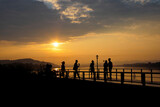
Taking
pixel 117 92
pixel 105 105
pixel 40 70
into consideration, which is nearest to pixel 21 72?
pixel 40 70

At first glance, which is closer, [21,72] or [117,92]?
[117,92]

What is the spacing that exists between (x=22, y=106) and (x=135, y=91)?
786 centimetres

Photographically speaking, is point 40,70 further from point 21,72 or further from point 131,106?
point 131,106

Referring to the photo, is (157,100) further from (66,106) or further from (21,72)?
(21,72)

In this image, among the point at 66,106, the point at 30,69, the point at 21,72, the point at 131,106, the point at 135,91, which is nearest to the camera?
the point at 131,106

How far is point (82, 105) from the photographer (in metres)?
12.0

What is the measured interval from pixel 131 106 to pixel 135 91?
433cm

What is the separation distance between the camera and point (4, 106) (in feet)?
41.8

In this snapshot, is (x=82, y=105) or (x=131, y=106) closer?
(x=131, y=106)

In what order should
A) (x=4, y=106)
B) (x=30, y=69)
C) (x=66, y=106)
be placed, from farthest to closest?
1. (x=30, y=69)
2. (x=4, y=106)
3. (x=66, y=106)

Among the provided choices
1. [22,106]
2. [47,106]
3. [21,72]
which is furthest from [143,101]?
[21,72]

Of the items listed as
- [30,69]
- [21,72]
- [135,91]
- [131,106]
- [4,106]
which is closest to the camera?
[131,106]

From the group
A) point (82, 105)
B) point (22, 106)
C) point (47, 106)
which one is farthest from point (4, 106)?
point (82, 105)

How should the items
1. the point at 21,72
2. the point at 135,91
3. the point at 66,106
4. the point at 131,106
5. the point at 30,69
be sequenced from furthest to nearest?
the point at 30,69 < the point at 21,72 < the point at 135,91 < the point at 66,106 < the point at 131,106
